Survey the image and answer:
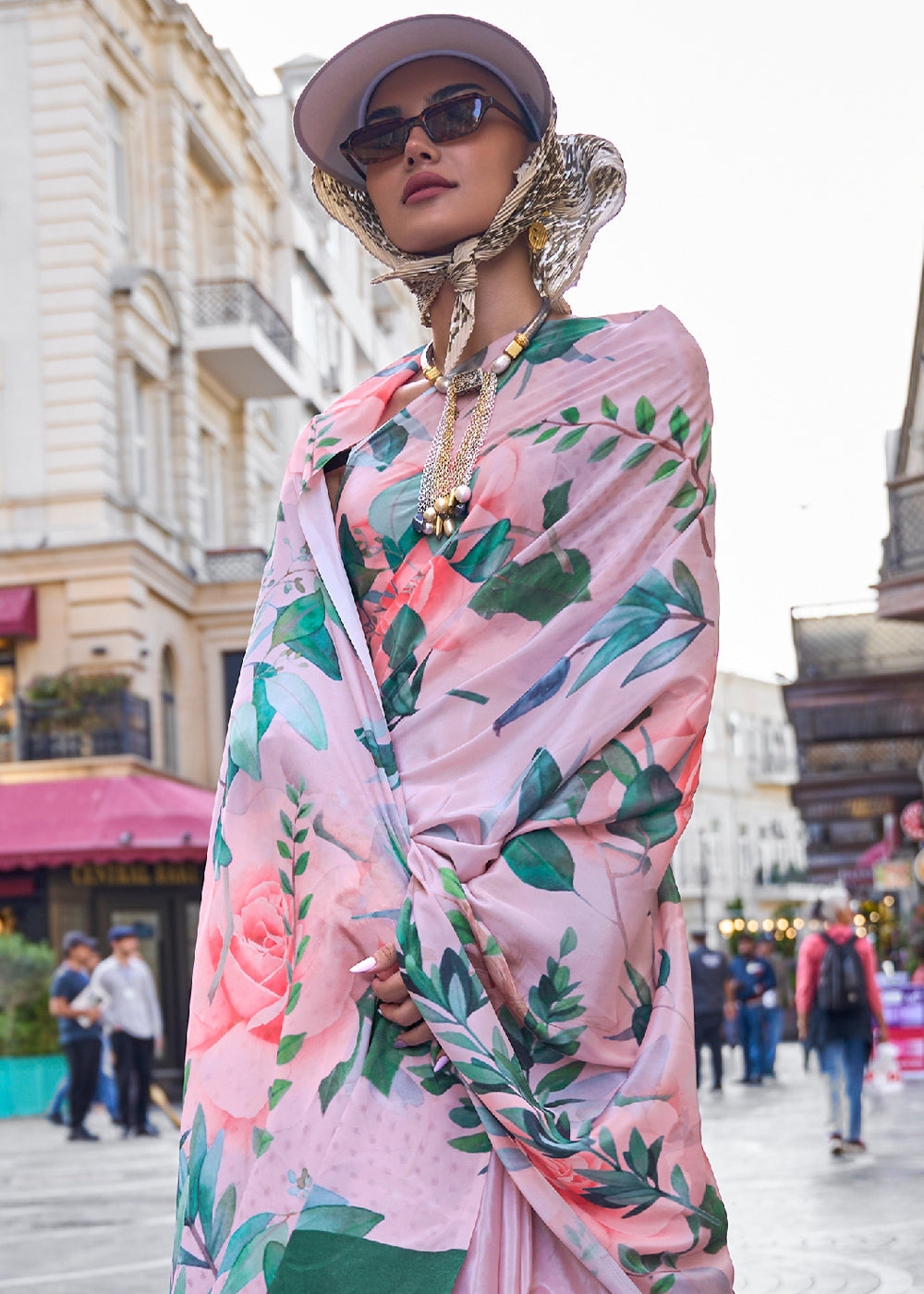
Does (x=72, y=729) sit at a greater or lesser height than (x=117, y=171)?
lesser

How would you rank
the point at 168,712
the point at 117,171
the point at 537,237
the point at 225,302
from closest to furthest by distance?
1. the point at 537,237
2. the point at 117,171
3. the point at 168,712
4. the point at 225,302

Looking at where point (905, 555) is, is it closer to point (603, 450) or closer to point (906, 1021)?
point (906, 1021)

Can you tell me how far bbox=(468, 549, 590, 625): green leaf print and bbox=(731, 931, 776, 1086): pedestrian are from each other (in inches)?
757

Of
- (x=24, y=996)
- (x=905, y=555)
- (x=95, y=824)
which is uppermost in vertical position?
(x=905, y=555)

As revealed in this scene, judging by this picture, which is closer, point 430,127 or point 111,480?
point 430,127

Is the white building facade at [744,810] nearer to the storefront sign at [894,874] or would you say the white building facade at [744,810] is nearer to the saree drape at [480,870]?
the storefront sign at [894,874]

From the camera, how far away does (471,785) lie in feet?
7.06

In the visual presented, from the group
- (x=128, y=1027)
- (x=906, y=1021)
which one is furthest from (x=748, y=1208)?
(x=906, y=1021)

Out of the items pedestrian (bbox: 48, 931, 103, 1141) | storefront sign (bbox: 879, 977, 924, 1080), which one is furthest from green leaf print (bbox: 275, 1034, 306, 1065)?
storefront sign (bbox: 879, 977, 924, 1080)

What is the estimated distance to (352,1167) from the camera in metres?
2.03

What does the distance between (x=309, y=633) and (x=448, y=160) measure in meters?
0.66

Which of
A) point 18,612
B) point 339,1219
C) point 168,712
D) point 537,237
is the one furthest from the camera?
point 168,712

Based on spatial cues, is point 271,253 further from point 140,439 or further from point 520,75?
point 520,75

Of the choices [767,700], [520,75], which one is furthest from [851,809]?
[767,700]
